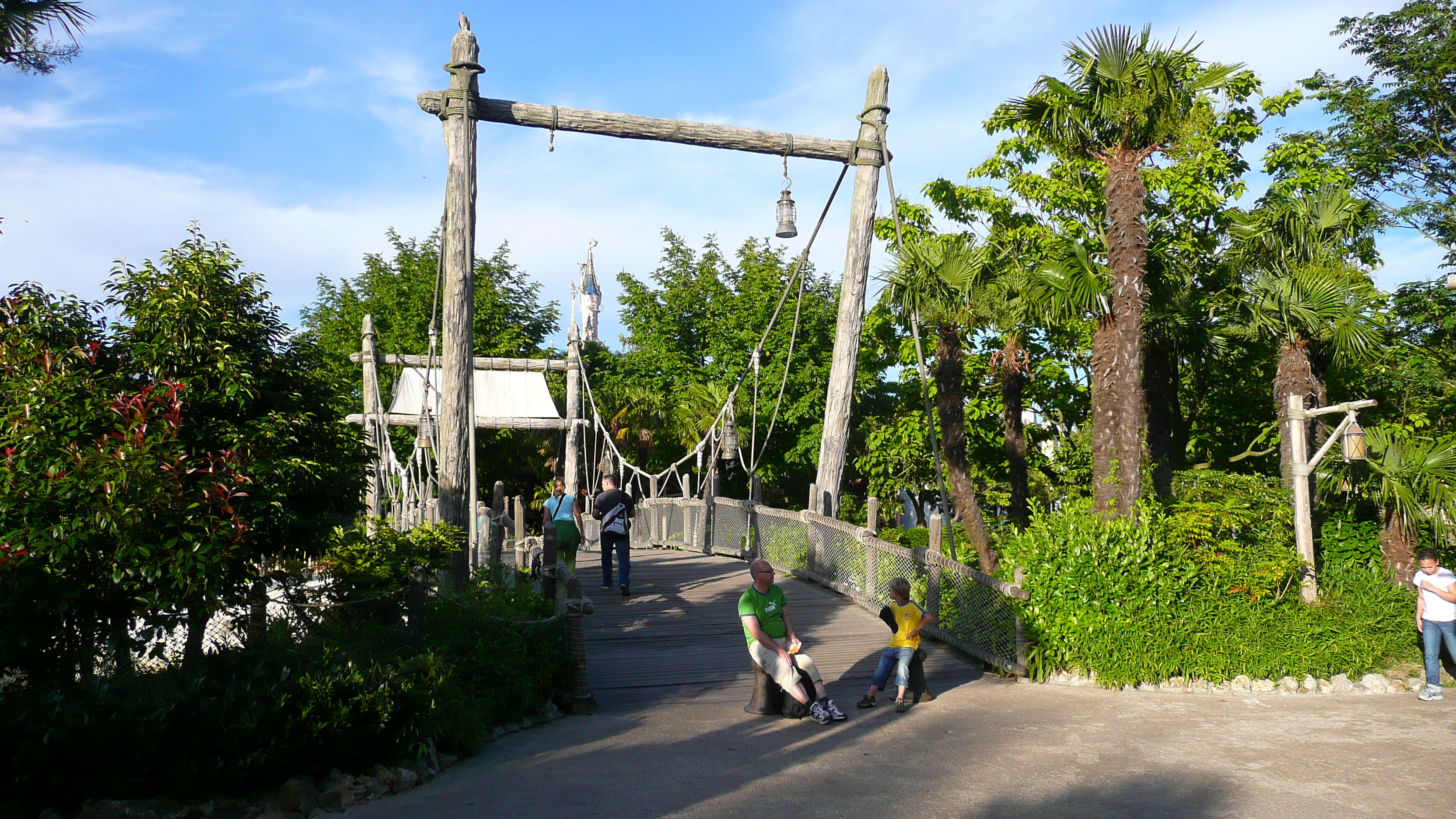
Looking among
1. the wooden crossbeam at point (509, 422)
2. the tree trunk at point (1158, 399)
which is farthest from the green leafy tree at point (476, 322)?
the tree trunk at point (1158, 399)

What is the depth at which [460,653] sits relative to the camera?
8320 millimetres

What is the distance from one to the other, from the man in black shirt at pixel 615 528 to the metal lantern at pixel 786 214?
152 inches

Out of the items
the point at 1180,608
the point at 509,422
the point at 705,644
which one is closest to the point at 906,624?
the point at 1180,608

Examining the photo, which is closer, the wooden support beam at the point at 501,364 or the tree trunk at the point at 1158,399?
the tree trunk at the point at 1158,399

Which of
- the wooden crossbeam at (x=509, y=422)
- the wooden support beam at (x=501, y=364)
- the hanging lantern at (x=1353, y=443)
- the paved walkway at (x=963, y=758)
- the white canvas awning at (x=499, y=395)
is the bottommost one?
the paved walkway at (x=963, y=758)

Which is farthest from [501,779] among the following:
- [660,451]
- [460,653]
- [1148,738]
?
[660,451]

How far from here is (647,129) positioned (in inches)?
501

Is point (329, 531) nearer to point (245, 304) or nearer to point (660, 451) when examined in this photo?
point (245, 304)

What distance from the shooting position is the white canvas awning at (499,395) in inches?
988

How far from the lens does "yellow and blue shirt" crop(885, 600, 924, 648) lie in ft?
29.6

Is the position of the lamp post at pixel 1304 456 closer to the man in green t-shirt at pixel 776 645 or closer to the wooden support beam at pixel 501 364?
the man in green t-shirt at pixel 776 645

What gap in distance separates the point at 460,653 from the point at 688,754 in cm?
204

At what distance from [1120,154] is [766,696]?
7694 mm

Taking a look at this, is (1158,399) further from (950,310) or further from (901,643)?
(901,643)
